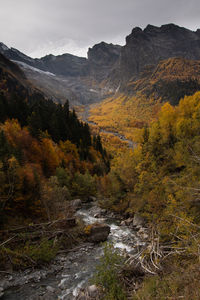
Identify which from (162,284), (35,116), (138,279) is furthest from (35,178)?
(35,116)

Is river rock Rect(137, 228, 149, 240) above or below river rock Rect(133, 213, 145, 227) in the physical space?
above

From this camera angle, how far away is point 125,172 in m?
30.7

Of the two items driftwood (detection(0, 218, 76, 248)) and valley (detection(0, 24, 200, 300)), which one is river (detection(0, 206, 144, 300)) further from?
driftwood (detection(0, 218, 76, 248))

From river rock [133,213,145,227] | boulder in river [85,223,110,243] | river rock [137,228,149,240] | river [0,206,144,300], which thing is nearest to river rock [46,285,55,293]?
river [0,206,144,300]

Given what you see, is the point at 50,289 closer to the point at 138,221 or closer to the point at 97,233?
the point at 97,233

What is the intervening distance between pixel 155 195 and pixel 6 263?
17.1 metres

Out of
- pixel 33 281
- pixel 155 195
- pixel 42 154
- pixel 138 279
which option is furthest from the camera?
pixel 42 154

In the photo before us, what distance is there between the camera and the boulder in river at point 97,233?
17442mm

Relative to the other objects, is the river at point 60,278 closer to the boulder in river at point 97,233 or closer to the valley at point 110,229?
the valley at point 110,229

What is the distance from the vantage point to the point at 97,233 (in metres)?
17.9

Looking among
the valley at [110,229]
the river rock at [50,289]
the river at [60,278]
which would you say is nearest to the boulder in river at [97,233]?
the valley at [110,229]

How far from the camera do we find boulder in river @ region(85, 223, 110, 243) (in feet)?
57.2

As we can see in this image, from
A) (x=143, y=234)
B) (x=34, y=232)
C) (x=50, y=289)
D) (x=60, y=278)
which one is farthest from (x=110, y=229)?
(x=50, y=289)

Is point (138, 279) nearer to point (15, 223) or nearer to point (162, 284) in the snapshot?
point (162, 284)
